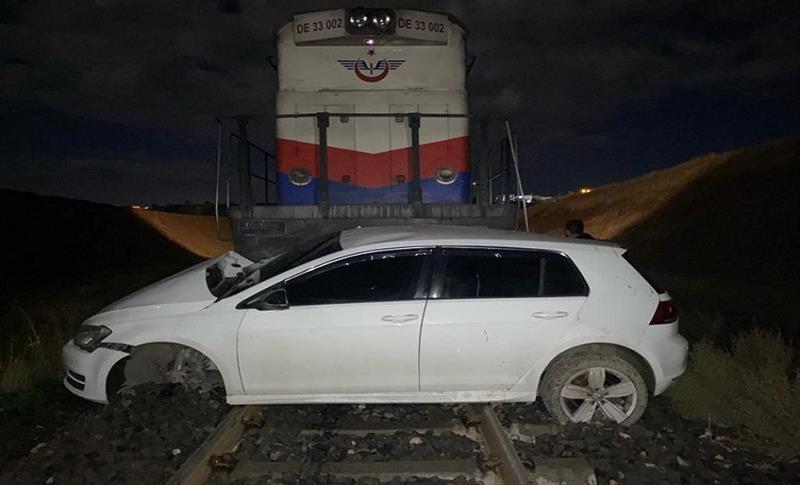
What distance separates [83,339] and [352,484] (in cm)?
258

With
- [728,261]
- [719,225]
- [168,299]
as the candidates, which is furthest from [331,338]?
[719,225]

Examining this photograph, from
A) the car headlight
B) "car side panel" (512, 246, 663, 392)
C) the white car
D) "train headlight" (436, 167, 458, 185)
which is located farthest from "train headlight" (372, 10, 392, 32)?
the car headlight

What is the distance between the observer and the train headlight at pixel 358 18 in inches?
330

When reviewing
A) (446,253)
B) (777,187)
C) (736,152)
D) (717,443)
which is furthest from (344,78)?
(736,152)

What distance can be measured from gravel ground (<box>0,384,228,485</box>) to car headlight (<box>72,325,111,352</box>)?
490 millimetres

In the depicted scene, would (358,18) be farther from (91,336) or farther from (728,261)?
(728,261)

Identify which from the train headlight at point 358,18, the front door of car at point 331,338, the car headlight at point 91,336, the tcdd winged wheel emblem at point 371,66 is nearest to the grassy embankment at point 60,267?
the car headlight at point 91,336

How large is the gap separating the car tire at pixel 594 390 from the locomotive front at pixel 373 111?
4.34 meters

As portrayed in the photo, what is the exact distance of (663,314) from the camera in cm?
510

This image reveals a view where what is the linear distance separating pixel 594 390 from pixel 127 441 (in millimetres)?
3343

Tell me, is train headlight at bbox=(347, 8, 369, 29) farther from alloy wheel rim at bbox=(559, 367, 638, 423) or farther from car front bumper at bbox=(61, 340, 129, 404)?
alloy wheel rim at bbox=(559, 367, 638, 423)

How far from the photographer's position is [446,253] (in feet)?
16.6

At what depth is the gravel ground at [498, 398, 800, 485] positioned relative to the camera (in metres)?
4.18

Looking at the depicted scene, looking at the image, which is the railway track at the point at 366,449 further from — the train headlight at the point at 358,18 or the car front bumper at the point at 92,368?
the train headlight at the point at 358,18
